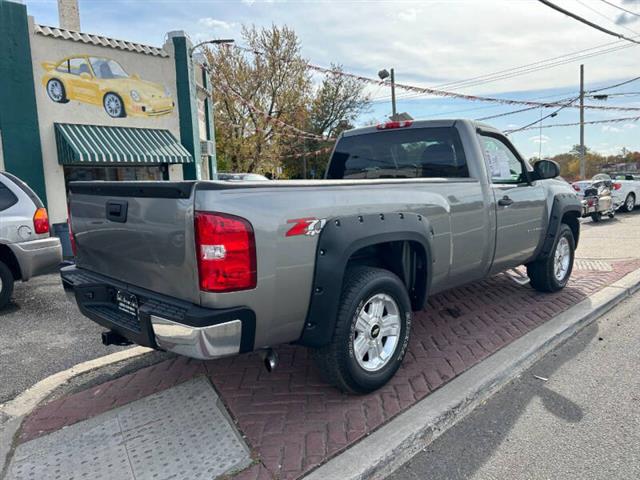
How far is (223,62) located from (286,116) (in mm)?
4550

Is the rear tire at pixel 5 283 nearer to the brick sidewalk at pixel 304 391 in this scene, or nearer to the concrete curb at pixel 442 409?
the brick sidewalk at pixel 304 391

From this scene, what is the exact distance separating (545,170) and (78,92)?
1168 centimetres

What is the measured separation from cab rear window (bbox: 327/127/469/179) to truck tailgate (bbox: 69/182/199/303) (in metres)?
2.54

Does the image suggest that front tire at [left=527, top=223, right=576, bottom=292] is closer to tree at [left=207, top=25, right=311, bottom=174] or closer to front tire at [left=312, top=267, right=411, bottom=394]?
front tire at [left=312, top=267, right=411, bottom=394]

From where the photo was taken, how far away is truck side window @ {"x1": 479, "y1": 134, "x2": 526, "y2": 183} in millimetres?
4480

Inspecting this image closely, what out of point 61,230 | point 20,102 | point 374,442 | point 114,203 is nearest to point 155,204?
point 114,203

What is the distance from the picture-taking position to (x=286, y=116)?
28.0 metres

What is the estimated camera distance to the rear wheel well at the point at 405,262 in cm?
347

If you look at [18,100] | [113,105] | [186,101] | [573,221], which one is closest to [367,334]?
[573,221]

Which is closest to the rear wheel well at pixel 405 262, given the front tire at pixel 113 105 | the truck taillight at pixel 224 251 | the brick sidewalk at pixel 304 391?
the brick sidewalk at pixel 304 391

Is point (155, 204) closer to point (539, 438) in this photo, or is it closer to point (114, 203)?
point (114, 203)

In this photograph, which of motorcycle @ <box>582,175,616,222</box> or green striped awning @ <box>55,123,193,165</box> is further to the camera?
motorcycle @ <box>582,175,616,222</box>

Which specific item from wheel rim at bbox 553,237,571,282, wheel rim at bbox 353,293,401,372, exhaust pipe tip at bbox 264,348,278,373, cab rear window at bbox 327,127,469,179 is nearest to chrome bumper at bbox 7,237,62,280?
cab rear window at bbox 327,127,469,179

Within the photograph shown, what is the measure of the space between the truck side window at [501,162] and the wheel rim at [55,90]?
1125 centimetres
